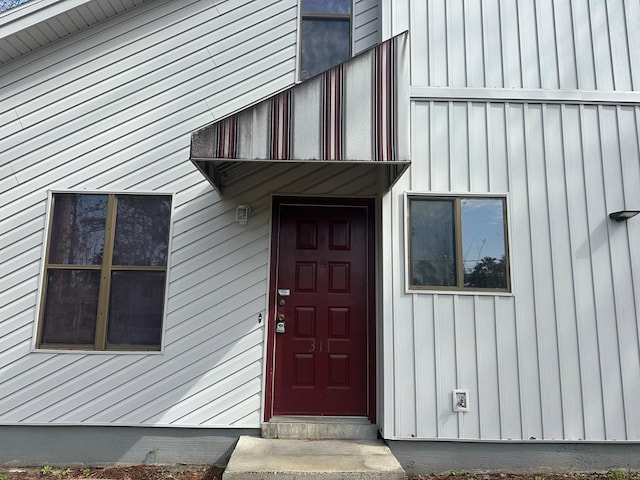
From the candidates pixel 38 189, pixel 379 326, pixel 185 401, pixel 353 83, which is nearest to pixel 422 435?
pixel 379 326

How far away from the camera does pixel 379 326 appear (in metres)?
4.40

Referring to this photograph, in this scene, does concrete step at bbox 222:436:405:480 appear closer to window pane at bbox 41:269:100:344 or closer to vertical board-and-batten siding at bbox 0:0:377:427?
vertical board-and-batten siding at bbox 0:0:377:427

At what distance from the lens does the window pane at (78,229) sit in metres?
4.51

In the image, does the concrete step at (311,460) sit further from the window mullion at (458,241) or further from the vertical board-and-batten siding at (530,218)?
the window mullion at (458,241)

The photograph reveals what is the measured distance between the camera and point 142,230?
4.57 metres

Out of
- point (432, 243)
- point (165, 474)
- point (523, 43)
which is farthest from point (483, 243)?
point (165, 474)

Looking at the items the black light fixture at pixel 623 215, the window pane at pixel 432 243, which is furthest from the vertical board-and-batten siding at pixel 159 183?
the black light fixture at pixel 623 215

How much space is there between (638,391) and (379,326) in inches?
94.6

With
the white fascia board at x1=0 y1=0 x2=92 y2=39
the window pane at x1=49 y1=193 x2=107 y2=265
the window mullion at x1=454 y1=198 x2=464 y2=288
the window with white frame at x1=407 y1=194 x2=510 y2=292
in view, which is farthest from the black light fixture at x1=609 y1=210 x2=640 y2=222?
the white fascia board at x1=0 y1=0 x2=92 y2=39

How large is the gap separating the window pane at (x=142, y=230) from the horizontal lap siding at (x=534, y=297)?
7.61 ft

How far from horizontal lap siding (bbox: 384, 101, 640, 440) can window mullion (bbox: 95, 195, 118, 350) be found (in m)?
2.77

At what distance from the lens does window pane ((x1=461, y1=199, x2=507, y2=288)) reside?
422 cm

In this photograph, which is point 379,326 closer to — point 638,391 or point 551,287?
point 551,287

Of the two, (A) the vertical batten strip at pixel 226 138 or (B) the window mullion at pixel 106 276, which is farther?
(B) the window mullion at pixel 106 276
